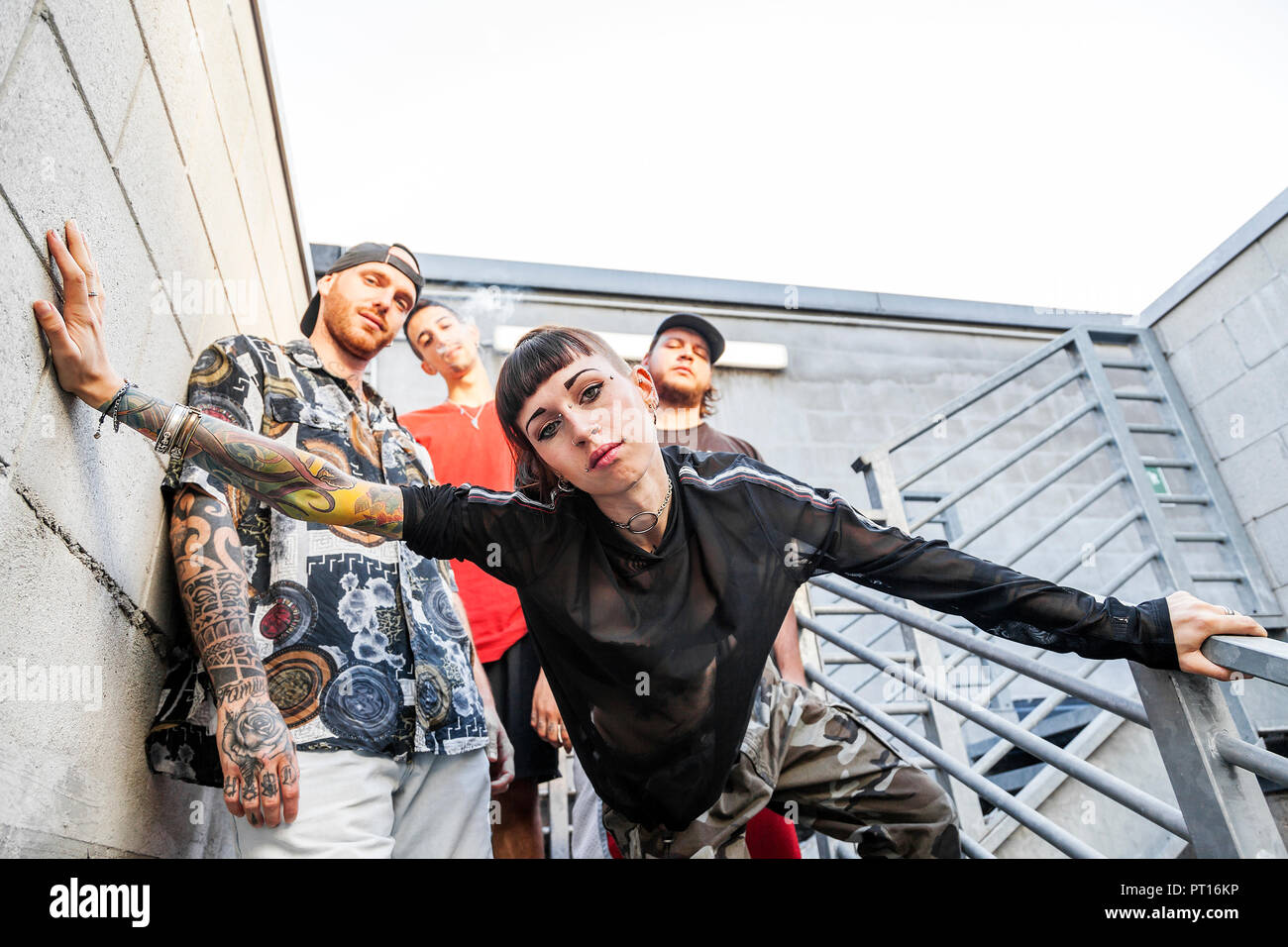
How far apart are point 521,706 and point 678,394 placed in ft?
4.06

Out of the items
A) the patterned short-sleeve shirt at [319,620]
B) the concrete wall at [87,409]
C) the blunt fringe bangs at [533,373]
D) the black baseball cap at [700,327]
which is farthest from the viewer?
the black baseball cap at [700,327]

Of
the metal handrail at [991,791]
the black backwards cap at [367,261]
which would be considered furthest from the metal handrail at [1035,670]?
the black backwards cap at [367,261]

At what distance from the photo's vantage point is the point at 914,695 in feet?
9.59

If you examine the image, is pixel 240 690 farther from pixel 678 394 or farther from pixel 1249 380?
pixel 1249 380

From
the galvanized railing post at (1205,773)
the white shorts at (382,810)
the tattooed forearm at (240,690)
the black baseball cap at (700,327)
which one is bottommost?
the galvanized railing post at (1205,773)

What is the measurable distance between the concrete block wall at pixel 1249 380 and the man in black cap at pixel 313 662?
11.3 ft

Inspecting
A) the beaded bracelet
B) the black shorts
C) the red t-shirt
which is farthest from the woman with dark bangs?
the red t-shirt

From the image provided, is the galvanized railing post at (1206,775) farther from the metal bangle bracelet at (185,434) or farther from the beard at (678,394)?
the beard at (678,394)

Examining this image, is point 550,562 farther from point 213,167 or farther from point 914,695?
point 914,695

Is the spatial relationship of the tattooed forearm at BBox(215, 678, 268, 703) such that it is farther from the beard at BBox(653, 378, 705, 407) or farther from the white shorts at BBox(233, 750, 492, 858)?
the beard at BBox(653, 378, 705, 407)

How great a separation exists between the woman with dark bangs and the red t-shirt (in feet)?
1.83

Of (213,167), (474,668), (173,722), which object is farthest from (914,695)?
(213,167)

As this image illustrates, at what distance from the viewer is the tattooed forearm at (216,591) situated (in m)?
1.08
